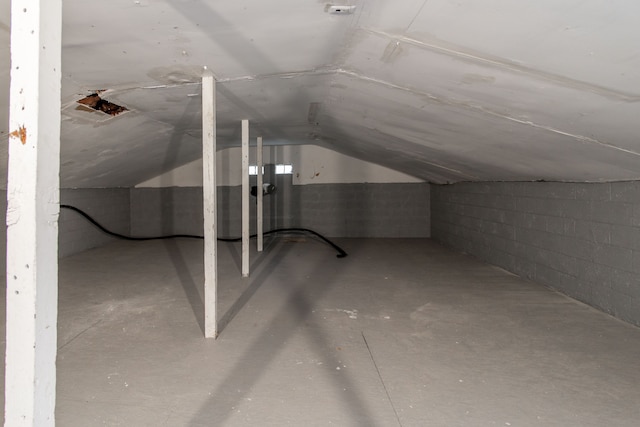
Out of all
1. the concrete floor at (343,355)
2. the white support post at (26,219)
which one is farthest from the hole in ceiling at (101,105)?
the white support post at (26,219)

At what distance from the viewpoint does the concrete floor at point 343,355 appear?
1.92m

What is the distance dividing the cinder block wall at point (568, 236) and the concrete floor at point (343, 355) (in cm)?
20

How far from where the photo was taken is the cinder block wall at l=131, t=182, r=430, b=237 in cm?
828

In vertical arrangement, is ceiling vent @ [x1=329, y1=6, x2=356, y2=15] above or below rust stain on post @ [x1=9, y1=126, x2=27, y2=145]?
above

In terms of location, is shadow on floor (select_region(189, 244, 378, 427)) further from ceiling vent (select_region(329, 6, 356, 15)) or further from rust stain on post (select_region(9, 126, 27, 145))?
ceiling vent (select_region(329, 6, 356, 15))

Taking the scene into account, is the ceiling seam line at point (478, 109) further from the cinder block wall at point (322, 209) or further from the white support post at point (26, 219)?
the cinder block wall at point (322, 209)

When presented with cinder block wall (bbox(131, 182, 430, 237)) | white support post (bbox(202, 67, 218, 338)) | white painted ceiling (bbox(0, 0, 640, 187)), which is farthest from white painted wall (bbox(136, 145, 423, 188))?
white support post (bbox(202, 67, 218, 338))

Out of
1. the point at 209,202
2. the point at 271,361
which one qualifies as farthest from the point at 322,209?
the point at 271,361

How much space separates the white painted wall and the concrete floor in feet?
12.6

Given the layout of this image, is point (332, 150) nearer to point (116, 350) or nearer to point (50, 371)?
point (116, 350)

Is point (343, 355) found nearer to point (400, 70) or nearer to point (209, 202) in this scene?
point (209, 202)

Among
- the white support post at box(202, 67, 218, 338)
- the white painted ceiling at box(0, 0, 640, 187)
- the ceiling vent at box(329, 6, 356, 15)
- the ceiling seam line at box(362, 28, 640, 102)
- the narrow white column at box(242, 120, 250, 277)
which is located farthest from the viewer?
the narrow white column at box(242, 120, 250, 277)

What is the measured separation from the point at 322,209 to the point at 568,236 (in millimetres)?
5080

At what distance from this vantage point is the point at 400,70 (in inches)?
102
